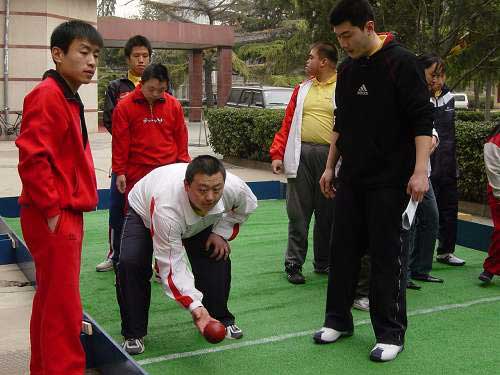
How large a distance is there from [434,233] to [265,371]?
7.03 feet

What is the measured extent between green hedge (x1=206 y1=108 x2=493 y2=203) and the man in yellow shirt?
3.37m

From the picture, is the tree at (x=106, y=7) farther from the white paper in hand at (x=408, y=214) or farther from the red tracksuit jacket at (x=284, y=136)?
the white paper in hand at (x=408, y=214)

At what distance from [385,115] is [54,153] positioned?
64.4 inches

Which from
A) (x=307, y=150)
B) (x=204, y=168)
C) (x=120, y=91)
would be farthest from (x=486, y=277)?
(x=120, y=91)

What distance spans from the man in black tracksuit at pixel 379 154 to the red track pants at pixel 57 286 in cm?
148

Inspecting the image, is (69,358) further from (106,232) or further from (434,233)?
(106,232)

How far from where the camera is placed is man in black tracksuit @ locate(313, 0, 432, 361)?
3.57m

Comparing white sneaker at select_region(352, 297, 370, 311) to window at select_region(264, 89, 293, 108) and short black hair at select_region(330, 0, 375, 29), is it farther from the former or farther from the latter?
window at select_region(264, 89, 293, 108)

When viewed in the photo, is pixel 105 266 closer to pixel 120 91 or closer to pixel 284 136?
pixel 120 91

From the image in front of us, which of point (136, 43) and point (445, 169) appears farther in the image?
point (445, 169)

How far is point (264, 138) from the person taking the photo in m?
11.8

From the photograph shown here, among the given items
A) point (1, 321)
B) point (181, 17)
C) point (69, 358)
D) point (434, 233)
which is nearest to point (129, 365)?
point (69, 358)

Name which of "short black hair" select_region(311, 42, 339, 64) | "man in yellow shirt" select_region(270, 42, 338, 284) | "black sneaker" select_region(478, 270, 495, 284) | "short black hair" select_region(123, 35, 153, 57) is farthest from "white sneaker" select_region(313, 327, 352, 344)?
"short black hair" select_region(123, 35, 153, 57)

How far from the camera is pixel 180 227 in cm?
353
